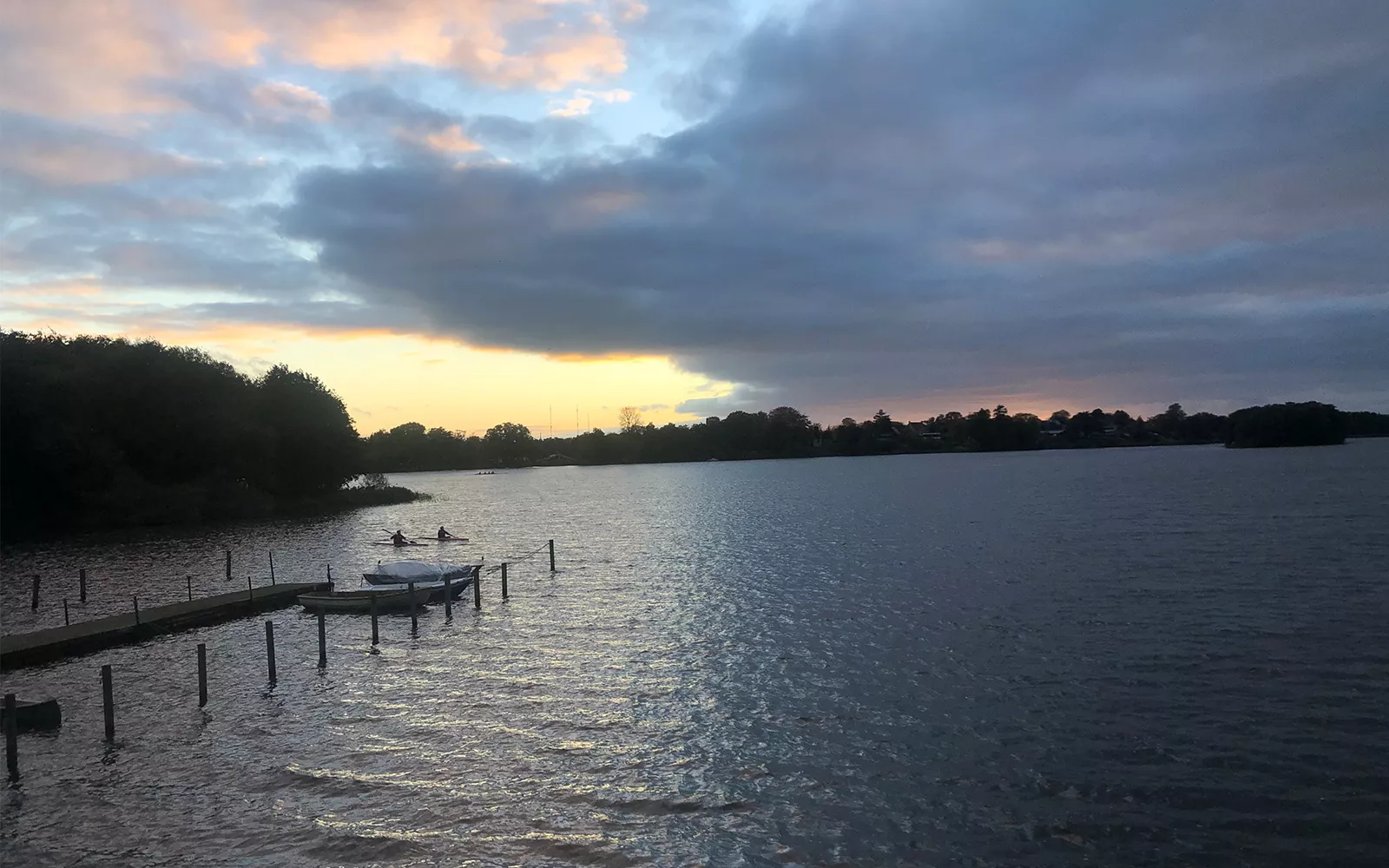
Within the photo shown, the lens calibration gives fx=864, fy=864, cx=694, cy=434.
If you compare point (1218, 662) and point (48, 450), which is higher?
point (48, 450)

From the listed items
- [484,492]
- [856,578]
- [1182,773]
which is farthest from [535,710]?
[484,492]

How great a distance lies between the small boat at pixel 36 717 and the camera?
1759cm

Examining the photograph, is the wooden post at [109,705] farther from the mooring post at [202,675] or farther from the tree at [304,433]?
the tree at [304,433]

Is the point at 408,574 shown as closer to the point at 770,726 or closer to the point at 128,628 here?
the point at 128,628

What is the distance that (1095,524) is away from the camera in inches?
2119

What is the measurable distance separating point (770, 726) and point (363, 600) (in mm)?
18762

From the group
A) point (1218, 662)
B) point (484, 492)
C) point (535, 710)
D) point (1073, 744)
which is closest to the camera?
point (1073, 744)

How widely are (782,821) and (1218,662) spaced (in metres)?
13.7

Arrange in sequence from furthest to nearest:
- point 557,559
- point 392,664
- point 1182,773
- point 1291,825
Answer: point 557,559
point 392,664
point 1182,773
point 1291,825

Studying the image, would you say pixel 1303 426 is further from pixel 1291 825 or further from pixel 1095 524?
pixel 1291 825

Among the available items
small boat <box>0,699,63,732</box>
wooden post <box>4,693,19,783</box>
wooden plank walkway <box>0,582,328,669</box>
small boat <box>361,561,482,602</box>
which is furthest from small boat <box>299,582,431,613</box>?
wooden post <box>4,693,19,783</box>

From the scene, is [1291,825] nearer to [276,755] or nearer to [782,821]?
[782,821]

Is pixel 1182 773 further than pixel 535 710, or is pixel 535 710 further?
pixel 535 710

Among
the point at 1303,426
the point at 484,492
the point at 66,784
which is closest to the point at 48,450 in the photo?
the point at 66,784
